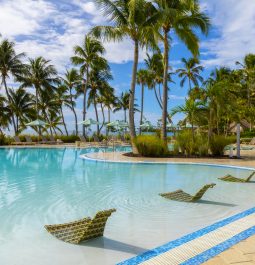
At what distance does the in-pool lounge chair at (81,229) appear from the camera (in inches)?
192

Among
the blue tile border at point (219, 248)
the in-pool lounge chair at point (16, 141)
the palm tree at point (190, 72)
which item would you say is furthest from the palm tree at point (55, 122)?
the blue tile border at point (219, 248)

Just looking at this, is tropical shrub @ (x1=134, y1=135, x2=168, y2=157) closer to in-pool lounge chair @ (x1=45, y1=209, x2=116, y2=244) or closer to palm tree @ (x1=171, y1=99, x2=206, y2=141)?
palm tree @ (x1=171, y1=99, x2=206, y2=141)

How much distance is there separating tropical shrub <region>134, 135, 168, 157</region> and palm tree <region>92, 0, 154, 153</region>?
0.59 m

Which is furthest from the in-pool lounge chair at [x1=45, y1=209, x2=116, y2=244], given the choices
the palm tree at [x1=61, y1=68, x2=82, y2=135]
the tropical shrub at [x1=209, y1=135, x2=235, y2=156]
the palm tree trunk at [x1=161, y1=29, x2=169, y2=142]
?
the palm tree at [x1=61, y1=68, x2=82, y2=135]

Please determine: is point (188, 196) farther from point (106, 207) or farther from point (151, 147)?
point (151, 147)

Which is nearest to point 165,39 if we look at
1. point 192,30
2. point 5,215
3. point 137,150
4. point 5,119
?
point 192,30

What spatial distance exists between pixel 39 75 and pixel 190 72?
64.5ft

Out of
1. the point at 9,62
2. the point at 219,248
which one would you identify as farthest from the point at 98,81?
the point at 219,248

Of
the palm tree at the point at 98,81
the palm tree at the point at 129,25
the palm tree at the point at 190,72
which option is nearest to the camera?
the palm tree at the point at 129,25

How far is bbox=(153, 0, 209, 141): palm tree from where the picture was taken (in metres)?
18.9

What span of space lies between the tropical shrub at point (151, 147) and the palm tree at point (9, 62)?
837 inches

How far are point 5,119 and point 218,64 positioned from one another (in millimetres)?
27020

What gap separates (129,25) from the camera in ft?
62.2

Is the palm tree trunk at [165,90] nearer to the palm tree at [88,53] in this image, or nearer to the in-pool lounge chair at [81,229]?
the in-pool lounge chair at [81,229]
